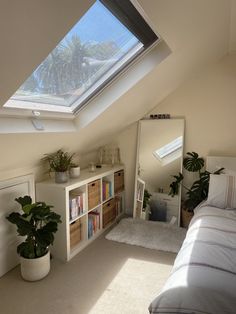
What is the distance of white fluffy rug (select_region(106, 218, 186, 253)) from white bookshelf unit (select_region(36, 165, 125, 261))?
0.72 feet

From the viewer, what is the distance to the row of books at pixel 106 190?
3.20m

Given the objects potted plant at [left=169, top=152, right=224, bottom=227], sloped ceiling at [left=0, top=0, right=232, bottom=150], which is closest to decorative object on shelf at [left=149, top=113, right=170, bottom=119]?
sloped ceiling at [left=0, top=0, right=232, bottom=150]

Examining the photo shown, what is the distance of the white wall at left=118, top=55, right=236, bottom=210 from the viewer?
3.12m

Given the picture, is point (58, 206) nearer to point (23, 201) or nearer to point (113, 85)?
point (23, 201)

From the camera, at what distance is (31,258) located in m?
2.14

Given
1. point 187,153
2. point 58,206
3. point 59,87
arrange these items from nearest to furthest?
point 59,87, point 58,206, point 187,153

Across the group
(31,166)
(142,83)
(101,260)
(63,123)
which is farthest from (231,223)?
(31,166)

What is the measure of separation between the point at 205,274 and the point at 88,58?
1613 millimetres

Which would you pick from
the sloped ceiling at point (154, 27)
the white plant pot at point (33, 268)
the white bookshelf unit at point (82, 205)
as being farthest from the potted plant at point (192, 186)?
the white plant pot at point (33, 268)

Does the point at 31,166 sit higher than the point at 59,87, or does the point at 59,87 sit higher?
the point at 59,87

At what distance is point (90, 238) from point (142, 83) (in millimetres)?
1814

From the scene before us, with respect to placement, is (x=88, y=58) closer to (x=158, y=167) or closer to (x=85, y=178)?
(x=85, y=178)

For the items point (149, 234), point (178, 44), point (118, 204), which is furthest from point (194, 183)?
point (178, 44)

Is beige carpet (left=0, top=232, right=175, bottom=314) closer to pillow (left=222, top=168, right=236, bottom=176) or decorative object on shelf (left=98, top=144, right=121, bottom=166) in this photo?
pillow (left=222, top=168, right=236, bottom=176)
